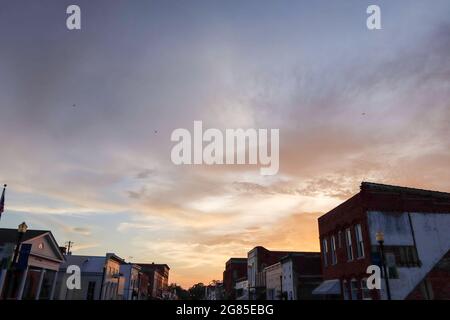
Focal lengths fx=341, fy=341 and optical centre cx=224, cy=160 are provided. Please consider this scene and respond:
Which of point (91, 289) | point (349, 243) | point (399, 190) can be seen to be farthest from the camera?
point (91, 289)

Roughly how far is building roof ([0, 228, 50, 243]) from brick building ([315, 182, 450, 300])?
29.7 meters

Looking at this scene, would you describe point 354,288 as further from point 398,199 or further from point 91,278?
point 91,278

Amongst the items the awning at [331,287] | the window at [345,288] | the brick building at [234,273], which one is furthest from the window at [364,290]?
the brick building at [234,273]

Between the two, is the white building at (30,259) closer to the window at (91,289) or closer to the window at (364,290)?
the window at (91,289)

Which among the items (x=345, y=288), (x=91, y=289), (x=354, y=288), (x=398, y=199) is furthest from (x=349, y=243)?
(x=91, y=289)

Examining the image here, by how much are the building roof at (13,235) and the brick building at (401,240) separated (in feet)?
97.6

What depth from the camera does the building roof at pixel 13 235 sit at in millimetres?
32969

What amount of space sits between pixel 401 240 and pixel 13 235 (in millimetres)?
35954

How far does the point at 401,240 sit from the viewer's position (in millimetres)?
26219

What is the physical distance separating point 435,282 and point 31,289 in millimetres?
40919

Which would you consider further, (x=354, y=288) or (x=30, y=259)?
(x=30, y=259)
